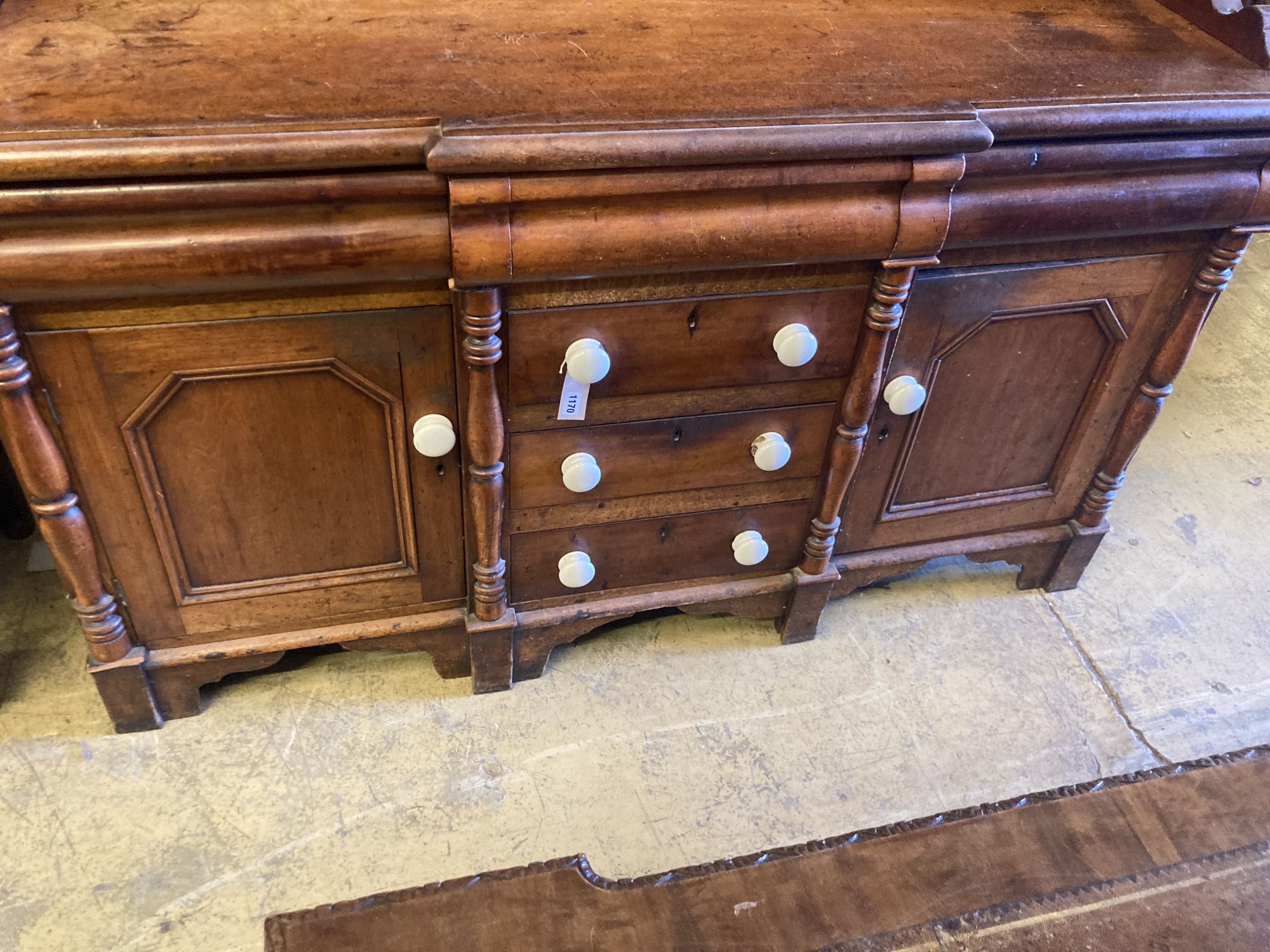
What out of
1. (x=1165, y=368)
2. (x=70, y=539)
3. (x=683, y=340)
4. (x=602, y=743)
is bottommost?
(x=602, y=743)

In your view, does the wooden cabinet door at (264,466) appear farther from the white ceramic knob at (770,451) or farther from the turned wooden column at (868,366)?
the turned wooden column at (868,366)

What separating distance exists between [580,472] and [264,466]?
480 mm

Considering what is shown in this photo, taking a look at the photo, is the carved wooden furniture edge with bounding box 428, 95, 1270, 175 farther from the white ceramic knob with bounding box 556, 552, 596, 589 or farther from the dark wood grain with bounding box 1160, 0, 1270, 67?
the white ceramic knob with bounding box 556, 552, 596, 589

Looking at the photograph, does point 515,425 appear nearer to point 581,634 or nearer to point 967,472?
point 581,634

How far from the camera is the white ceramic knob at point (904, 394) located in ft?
5.48

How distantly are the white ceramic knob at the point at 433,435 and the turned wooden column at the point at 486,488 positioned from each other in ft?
0.10

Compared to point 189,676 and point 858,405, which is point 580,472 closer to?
point 858,405

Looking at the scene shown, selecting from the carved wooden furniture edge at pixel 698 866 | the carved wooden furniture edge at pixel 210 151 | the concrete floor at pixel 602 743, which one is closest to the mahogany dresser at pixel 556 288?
the carved wooden furniture edge at pixel 210 151

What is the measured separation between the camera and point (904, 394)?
1672 mm

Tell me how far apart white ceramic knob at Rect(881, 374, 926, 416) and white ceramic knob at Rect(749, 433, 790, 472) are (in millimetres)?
190

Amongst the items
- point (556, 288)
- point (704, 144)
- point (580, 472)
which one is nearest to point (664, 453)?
point (580, 472)

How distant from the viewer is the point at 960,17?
1.71 m

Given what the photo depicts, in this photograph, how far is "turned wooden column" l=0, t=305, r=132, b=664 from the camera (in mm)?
1295

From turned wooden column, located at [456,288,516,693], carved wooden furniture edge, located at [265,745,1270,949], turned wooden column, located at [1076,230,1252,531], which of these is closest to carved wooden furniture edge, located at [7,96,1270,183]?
turned wooden column, located at [456,288,516,693]
